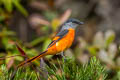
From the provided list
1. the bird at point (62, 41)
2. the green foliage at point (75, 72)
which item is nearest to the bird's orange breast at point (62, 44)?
the bird at point (62, 41)

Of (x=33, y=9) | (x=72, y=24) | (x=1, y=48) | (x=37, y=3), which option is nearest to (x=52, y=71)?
(x=72, y=24)

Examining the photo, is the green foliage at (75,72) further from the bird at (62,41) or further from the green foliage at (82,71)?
the bird at (62,41)

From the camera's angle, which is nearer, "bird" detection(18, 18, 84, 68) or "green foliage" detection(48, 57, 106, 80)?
"green foliage" detection(48, 57, 106, 80)

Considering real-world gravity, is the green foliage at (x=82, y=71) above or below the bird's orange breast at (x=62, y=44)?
below

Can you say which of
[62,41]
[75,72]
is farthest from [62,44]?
[75,72]

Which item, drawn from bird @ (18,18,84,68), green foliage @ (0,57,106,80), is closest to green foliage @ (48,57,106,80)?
green foliage @ (0,57,106,80)

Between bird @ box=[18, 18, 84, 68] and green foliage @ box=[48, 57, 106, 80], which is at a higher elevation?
bird @ box=[18, 18, 84, 68]

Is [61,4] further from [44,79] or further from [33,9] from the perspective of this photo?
[44,79]

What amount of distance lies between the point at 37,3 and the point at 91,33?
65 centimetres

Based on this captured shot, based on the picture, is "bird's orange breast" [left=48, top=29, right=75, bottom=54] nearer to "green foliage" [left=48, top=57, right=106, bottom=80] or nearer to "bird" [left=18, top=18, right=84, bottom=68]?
Answer: "bird" [left=18, top=18, right=84, bottom=68]

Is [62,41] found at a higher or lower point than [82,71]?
higher

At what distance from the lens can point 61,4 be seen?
7.88 ft

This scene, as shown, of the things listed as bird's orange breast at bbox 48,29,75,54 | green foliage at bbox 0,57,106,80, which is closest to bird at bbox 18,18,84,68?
bird's orange breast at bbox 48,29,75,54

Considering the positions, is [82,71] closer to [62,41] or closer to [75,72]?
[75,72]
